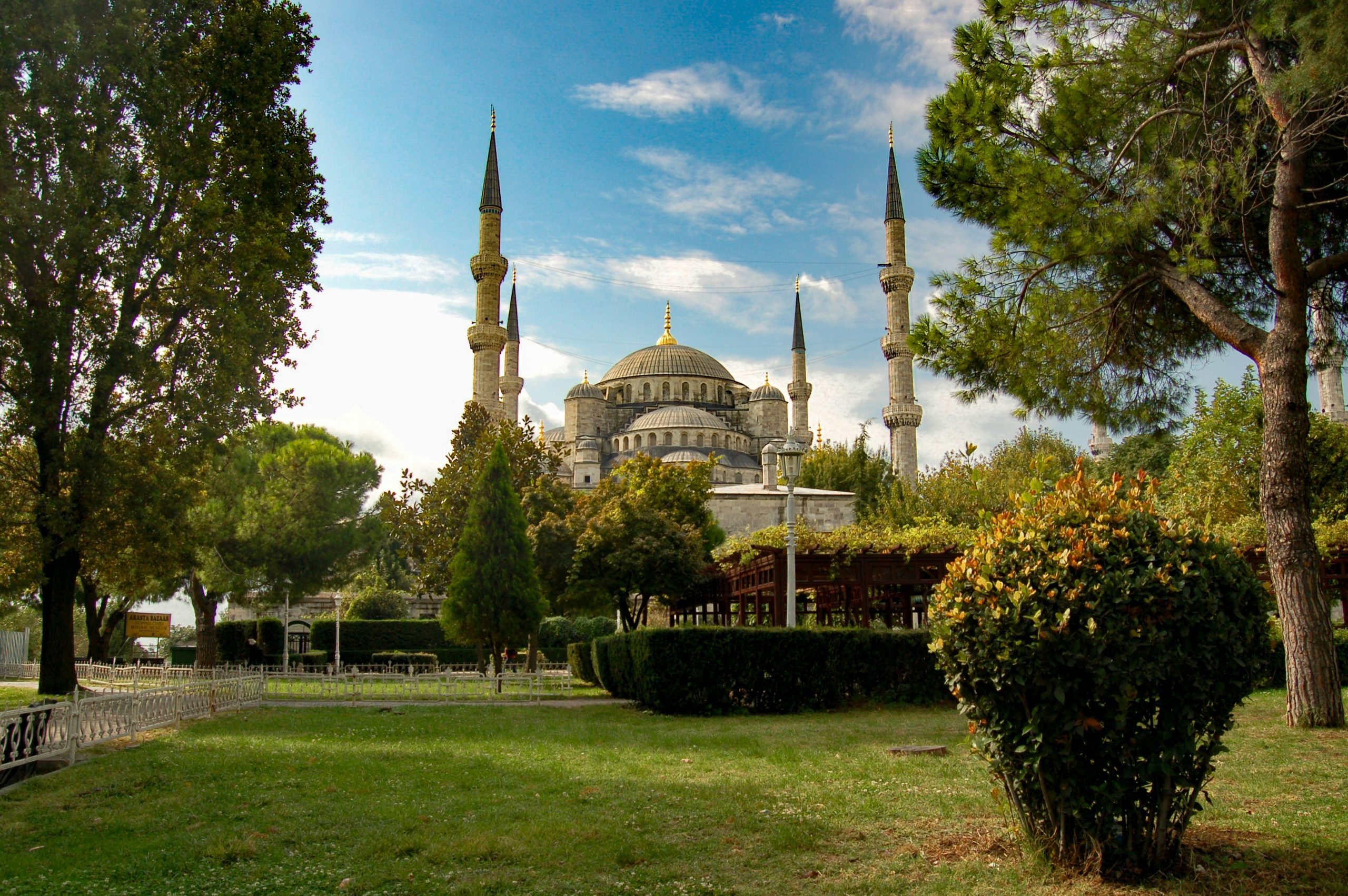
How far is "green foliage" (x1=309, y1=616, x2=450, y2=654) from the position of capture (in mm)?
31406

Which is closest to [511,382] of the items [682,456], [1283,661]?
[682,456]

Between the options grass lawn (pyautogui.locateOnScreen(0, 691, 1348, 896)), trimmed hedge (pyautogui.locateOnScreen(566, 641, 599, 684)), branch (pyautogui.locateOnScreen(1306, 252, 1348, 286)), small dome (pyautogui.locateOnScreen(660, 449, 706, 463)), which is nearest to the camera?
grass lawn (pyautogui.locateOnScreen(0, 691, 1348, 896))

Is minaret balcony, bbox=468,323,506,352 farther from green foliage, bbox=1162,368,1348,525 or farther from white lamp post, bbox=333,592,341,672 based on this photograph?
green foliage, bbox=1162,368,1348,525

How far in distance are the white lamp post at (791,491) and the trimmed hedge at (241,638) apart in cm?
2326

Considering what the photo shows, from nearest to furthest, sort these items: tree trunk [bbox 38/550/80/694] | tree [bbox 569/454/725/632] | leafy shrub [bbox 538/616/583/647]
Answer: tree trunk [bbox 38/550/80/694] < tree [bbox 569/454/725/632] < leafy shrub [bbox 538/616/583/647]

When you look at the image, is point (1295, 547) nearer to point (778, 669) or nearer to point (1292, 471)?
point (1292, 471)

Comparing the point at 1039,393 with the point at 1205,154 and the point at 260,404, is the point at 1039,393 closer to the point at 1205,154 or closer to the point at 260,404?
the point at 1205,154

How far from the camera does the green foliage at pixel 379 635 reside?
3141 centimetres

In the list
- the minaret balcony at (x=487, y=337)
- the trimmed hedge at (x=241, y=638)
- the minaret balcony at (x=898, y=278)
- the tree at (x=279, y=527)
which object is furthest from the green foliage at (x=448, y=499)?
the minaret balcony at (x=898, y=278)

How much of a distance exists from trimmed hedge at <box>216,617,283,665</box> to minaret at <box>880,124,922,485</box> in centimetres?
2670

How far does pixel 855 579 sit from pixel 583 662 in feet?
26.2

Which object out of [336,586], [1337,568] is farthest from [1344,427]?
[336,586]

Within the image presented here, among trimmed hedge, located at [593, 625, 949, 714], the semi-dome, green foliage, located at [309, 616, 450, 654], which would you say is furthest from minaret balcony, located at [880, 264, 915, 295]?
trimmed hedge, located at [593, 625, 949, 714]

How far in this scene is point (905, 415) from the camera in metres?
43.8
